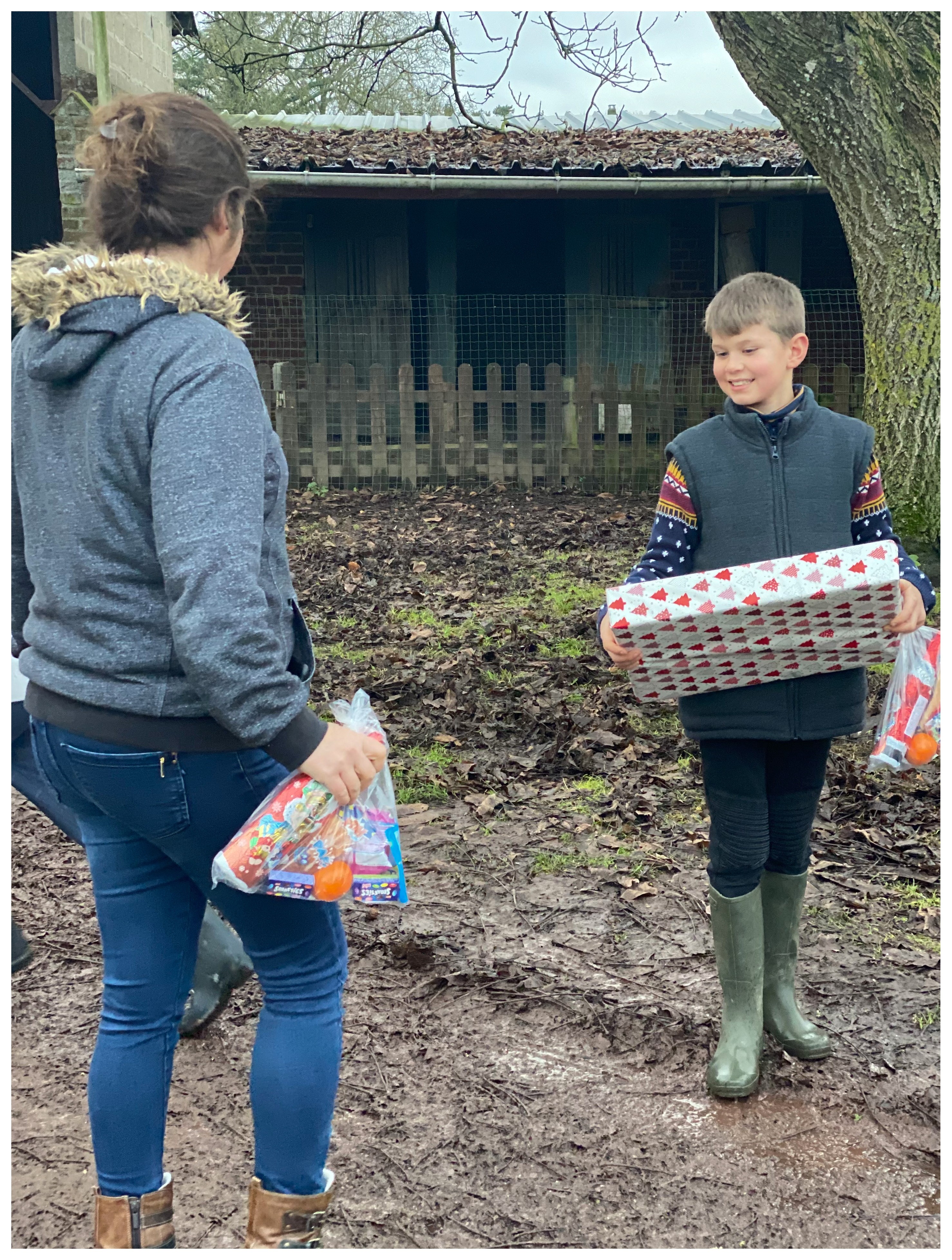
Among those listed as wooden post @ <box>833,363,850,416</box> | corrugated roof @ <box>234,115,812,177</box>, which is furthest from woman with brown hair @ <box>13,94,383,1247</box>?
corrugated roof @ <box>234,115,812,177</box>

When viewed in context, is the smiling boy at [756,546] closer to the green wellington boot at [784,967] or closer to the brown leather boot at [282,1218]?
the green wellington boot at [784,967]

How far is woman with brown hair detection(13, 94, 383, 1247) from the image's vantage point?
1592mm

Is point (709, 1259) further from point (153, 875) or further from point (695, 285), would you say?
point (695, 285)

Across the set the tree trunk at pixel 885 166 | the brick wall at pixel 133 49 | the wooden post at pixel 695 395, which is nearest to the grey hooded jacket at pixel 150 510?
the tree trunk at pixel 885 166

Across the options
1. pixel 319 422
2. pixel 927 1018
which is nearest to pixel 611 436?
pixel 319 422

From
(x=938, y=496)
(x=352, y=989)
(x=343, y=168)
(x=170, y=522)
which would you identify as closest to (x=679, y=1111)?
(x=352, y=989)

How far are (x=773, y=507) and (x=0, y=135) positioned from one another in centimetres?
159

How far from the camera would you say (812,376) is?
1120 cm

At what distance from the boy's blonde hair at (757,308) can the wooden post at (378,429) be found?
30.7 feet

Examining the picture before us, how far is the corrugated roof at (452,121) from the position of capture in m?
16.3

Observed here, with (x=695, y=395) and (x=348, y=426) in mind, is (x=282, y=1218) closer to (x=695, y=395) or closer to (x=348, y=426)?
(x=348, y=426)

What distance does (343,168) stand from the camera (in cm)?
1245

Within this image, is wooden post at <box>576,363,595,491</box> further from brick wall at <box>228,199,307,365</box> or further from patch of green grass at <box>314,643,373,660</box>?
patch of green grass at <box>314,643,373,660</box>

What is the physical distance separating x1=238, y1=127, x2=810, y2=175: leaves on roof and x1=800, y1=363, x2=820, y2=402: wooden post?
2417 millimetres
